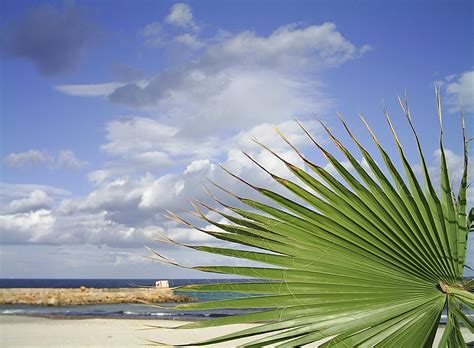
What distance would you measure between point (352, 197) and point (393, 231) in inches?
11.5

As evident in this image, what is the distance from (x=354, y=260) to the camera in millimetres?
3189

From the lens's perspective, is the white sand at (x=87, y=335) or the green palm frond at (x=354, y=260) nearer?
the green palm frond at (x=354, y=260)

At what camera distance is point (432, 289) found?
312 cm

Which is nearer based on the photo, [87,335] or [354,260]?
[354,260]

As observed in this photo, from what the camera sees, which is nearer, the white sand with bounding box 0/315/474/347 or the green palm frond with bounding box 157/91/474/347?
the green palm frond with bounding box 157/91/474/347

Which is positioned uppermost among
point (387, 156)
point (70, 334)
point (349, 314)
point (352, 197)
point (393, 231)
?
point (387, 156)

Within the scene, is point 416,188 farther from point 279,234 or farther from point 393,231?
point 279,234

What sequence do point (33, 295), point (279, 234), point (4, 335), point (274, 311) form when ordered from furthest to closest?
point (33, 295) → point (4, 335) → point (279, 234) → point (274, 311)

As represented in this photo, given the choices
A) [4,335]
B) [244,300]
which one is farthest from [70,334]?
[244,300]

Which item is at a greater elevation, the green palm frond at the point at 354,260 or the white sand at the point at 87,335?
→ the green palm frond at the point at 354,260

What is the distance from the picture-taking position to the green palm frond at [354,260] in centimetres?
301

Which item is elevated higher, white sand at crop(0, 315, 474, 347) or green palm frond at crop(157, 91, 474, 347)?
green palm frond at crop(157, 91, 474, 347)

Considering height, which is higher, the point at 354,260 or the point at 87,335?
the point at 354,260

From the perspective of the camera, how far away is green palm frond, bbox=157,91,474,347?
3.01 metres
